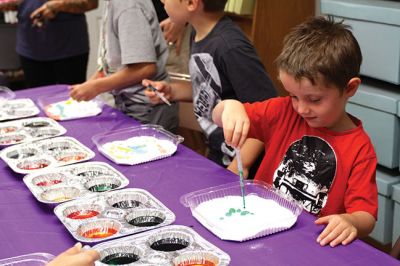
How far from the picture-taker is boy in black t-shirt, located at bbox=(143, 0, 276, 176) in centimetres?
182

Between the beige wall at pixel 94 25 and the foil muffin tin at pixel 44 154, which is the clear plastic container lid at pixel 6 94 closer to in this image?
the foil muffin tin at pixel 44 154

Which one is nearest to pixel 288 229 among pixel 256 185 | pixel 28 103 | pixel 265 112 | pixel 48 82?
pixel 256 185

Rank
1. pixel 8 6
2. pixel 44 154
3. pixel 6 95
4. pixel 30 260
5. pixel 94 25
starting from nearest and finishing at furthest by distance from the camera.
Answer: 1. pixel 30 260
2. pixel 44 154
3. pixel 6 95
4. pixel 8 6
5. pixel 94 25

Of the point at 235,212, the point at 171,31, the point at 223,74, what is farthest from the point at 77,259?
the point at 171,31

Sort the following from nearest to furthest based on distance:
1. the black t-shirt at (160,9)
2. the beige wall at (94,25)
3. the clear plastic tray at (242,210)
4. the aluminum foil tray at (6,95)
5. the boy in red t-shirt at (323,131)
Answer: the clear plastic tray at (242,210) → the boy in red t-shirt at (323,131) → the aluminum foil tray at (6,95) → the black t-shirt at (160,9) → the beige wall at (94,25)

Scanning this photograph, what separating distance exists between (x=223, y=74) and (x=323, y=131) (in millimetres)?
Result: 453

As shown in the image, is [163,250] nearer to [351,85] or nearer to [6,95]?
[351,85]

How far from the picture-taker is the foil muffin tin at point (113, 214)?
4.38 feet

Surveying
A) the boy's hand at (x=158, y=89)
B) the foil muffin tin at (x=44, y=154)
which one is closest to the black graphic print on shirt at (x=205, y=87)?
the boy's hand at (x=158, y=89)

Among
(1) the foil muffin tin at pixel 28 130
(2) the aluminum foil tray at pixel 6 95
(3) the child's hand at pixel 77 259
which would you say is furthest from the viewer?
(2) the aluminum foil tray at pixel 6 95

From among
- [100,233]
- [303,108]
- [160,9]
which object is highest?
[160,9]

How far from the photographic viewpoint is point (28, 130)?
6.68ft

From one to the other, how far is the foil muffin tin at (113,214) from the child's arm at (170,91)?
1.99ft

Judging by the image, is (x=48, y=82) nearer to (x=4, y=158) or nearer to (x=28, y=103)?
(x=28, y=103)
